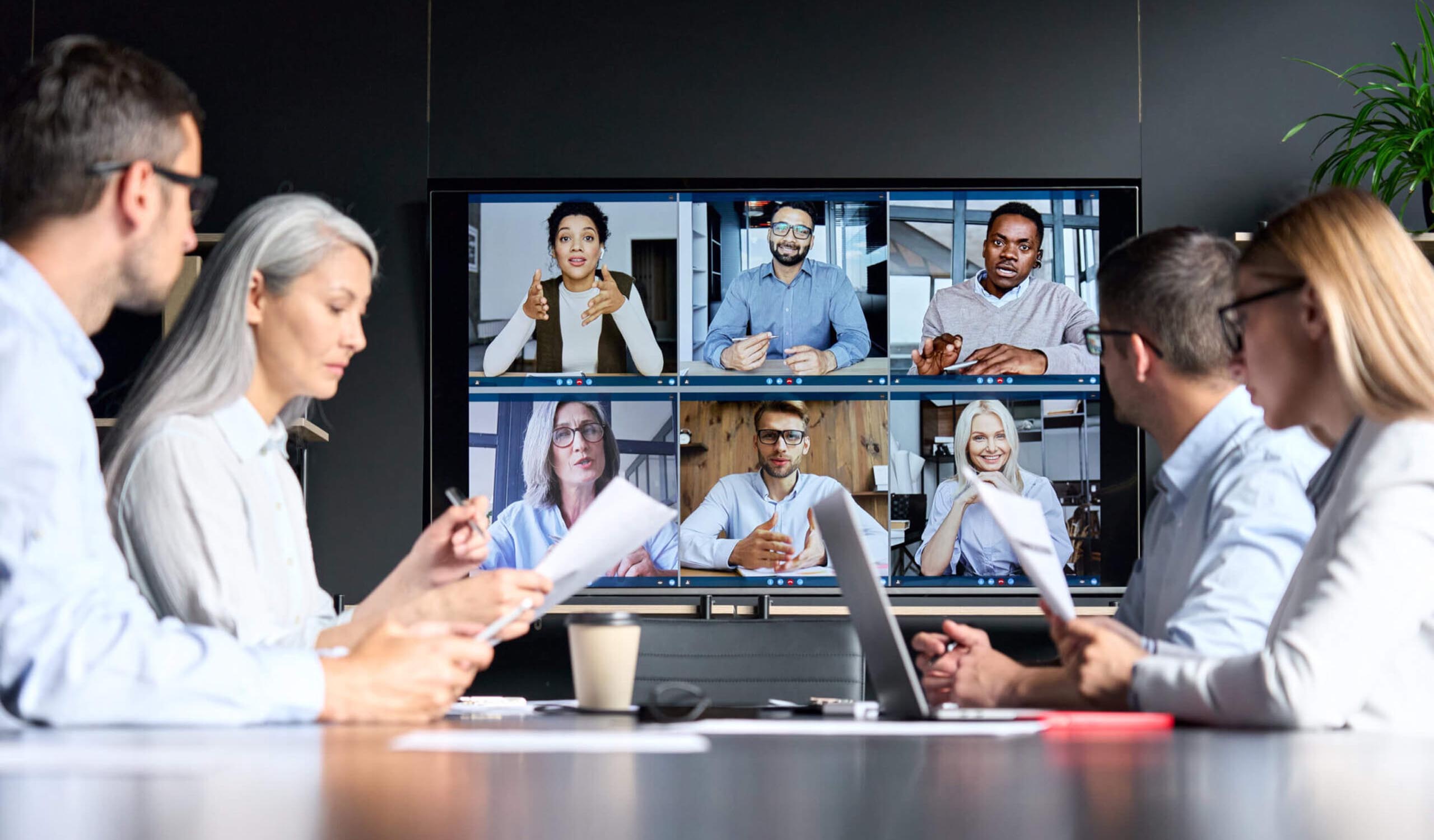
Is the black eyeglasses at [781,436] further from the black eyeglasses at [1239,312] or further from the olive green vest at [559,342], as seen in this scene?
the black eyeglasses at [1239,312]

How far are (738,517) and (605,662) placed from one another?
2256mm

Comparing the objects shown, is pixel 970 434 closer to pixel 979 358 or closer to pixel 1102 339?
pixel 979 358

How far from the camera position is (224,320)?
75.2 inches

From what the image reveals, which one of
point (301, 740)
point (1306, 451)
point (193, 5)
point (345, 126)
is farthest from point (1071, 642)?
point (193, 5)

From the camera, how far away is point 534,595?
1.62 m

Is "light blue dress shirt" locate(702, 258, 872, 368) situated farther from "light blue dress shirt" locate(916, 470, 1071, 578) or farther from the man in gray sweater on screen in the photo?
"light blue dress shirt" locate(916, 470, 1071, 578)

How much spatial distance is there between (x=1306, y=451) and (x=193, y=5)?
3.66 m

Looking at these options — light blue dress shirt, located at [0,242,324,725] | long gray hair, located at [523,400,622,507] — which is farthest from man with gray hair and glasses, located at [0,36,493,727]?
long gray hair, located at [523,400,622,507]

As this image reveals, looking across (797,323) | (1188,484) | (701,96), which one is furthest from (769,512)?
(1188,484)

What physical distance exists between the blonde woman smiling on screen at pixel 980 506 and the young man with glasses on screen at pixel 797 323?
1.40 ft

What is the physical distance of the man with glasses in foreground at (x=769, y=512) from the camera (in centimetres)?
405

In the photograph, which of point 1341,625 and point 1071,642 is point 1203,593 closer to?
point 1071,642

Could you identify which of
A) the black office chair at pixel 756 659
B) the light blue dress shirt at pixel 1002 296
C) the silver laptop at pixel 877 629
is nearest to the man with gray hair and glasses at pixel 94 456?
the silver laptop at pixel 877 629

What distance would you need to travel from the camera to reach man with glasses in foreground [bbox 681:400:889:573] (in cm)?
405
